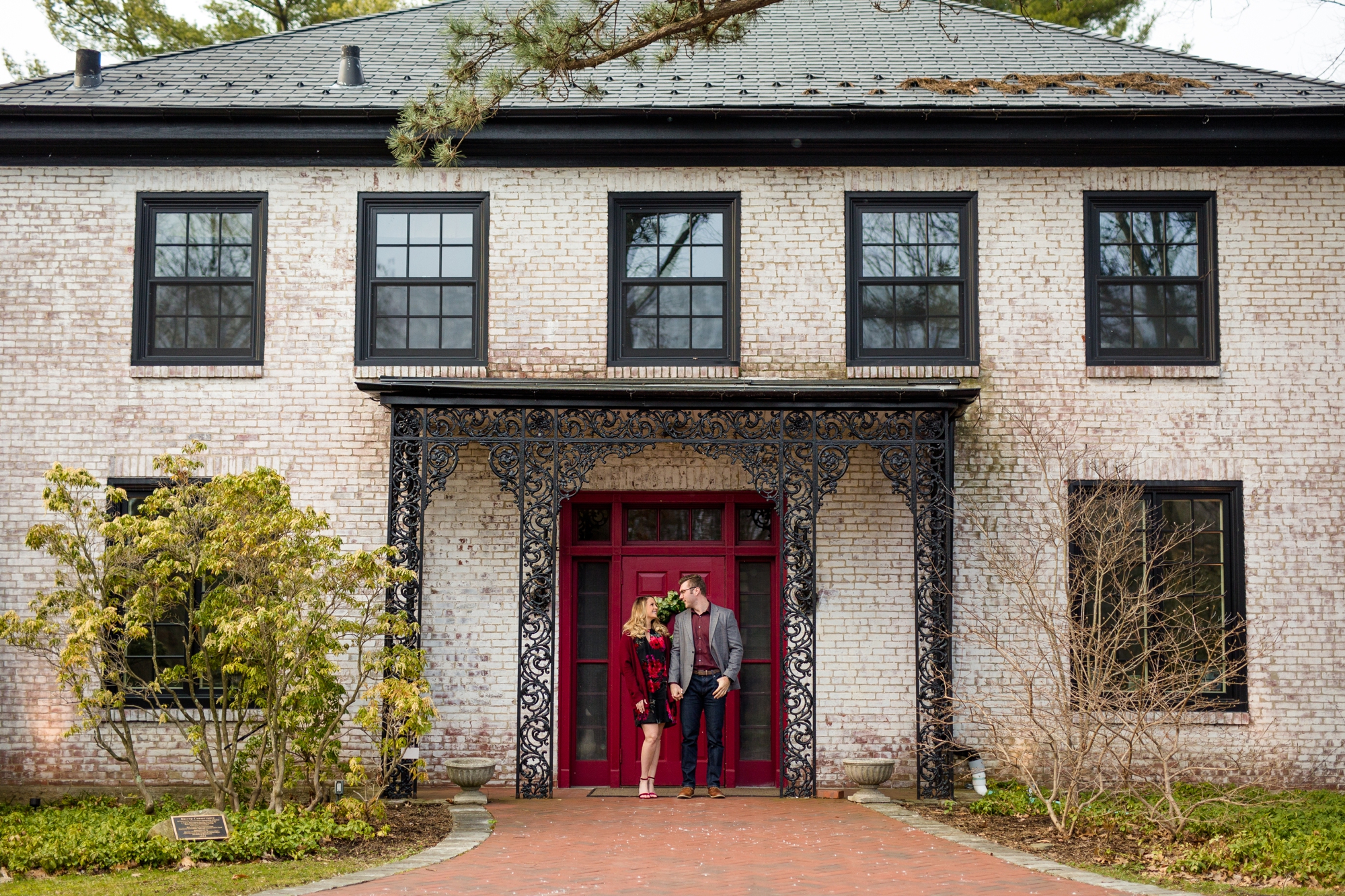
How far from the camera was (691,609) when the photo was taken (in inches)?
428

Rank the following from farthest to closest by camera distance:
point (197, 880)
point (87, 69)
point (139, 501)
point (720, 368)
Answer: point (87, 69) → point (720, 368) → point (139, 501) → point (197, 880)

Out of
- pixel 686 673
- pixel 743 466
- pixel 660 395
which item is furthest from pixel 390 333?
pixel 686 673

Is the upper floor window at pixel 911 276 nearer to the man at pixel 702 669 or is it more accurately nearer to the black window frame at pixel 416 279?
the man at pixel 702 669

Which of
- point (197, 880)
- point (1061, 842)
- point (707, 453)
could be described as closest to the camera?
point (197, 880)

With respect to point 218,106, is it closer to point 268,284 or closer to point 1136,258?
point 268,284

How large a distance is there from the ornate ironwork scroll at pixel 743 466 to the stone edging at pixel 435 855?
0.90 m

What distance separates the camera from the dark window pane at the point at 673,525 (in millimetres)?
11867

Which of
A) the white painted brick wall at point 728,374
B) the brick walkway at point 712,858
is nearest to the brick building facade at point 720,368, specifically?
the white painted brick wall at point 728,374

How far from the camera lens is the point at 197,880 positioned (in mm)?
7504

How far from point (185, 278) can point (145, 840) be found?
18.5ft

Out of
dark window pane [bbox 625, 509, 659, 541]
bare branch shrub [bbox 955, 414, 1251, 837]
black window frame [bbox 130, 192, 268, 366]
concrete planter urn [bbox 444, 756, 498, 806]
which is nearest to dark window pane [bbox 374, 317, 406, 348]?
black window frame [bbox 130, 192, 268, 366]

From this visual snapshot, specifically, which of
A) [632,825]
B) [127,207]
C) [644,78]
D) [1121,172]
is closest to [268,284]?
[127,207]

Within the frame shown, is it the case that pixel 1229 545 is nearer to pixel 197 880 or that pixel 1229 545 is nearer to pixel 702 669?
pixel 702 669

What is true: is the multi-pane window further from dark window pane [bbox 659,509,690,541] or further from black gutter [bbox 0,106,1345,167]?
dark window pane [bbox 659,509,690,541]
